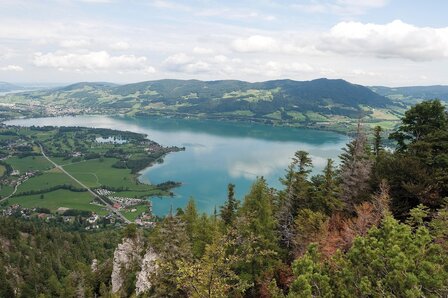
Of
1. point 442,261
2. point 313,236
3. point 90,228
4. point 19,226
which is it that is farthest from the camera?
point 90,228

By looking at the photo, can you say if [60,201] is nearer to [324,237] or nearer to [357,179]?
[357,179]

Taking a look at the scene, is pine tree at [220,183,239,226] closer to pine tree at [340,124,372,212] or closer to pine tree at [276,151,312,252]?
pine tree at [276,151,312,252]

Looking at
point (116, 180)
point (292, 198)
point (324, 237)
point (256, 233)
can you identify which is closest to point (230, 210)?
point (292, 198)

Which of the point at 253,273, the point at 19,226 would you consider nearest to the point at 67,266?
the point at 19,226

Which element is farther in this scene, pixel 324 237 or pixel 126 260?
pixel 126 260

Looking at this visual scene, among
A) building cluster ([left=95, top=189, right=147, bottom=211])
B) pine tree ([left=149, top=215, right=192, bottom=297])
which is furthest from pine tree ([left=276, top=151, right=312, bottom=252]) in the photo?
building cluster ([left=95, top=189, right=147, bottom=211])

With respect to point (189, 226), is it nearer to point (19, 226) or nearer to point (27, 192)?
point (19, 226)

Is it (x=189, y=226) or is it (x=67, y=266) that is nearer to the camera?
(x=189, y=226)
